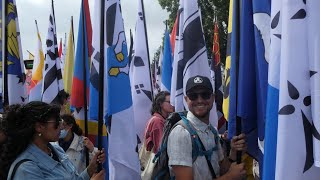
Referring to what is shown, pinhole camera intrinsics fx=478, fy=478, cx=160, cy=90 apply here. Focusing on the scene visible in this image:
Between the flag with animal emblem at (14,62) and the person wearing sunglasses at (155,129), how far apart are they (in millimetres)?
1707

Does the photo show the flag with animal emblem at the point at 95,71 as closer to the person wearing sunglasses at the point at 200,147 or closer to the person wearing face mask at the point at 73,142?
the person wearing face mask at the point at 73,142

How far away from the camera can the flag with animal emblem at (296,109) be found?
2.41m

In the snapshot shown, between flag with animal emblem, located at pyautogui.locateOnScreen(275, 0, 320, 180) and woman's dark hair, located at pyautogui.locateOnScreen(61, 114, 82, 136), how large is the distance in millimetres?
3218

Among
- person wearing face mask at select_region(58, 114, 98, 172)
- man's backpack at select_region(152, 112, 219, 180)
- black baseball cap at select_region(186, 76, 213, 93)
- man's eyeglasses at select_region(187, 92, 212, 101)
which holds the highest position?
black baseball cap at select_region(186, 76, 213, 93)

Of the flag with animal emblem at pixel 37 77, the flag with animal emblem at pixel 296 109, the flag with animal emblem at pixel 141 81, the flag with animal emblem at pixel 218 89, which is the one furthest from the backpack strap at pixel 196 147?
the flag with animal emblem at pixel 37 77

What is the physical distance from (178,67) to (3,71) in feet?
7.35

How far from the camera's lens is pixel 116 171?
4.52 metres

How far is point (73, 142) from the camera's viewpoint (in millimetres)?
5227

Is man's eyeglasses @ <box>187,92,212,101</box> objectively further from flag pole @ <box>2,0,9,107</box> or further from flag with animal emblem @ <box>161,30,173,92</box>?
flag with animal emblem @ <box>161,30,173,92</box>

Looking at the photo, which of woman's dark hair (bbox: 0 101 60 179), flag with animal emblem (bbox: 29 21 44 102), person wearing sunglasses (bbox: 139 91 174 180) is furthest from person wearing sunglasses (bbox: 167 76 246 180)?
flag with animal emblem (bbox: 29 21 44 102)

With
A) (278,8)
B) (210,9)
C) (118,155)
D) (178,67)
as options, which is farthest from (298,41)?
(210,9)

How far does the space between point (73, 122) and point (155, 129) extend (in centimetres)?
104

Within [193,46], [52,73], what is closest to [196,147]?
[193,46]

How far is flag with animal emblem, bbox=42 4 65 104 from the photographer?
7.13 m
